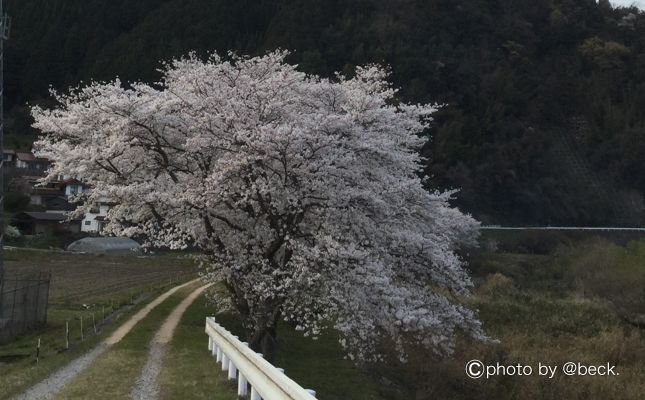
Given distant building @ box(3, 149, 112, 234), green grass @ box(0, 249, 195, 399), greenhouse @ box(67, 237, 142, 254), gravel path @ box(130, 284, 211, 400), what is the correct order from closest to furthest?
gravel path @ box(130, 284, 211, 400)
green grass @ box(0, 249, 195, 399)
greenhouse @ box(67, 237, 142, 254)
distant building @ box(3, 149, 112, 234)

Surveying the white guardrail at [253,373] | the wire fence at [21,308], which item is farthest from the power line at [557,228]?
the white guardrail at [253,373]

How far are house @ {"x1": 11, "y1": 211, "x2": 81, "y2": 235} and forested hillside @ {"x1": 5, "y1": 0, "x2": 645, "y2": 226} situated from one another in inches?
1530

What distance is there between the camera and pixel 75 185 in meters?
81.6

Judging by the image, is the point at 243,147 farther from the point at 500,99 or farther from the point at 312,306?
the point at 500,99

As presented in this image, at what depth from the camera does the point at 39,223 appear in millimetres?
67750

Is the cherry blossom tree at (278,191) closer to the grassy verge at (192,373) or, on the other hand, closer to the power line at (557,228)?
the grassy verge at (192,373)

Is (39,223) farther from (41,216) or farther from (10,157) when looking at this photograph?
(10,157)

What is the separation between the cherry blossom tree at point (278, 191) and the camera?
15.4 metres

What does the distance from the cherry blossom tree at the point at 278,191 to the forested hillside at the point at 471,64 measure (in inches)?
3037

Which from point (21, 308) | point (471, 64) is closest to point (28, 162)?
point (21, 308)

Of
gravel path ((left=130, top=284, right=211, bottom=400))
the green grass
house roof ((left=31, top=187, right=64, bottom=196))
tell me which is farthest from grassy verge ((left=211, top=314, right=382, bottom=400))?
house roof ((left=31, top=187, right=64, bottom=196))

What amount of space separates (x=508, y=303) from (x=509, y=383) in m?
21.1

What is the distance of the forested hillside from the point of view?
107 meters

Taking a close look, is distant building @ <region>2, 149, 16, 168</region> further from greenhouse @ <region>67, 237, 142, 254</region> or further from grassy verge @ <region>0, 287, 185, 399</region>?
grassy verge @ <region>0, 287, 185, 399</region>
